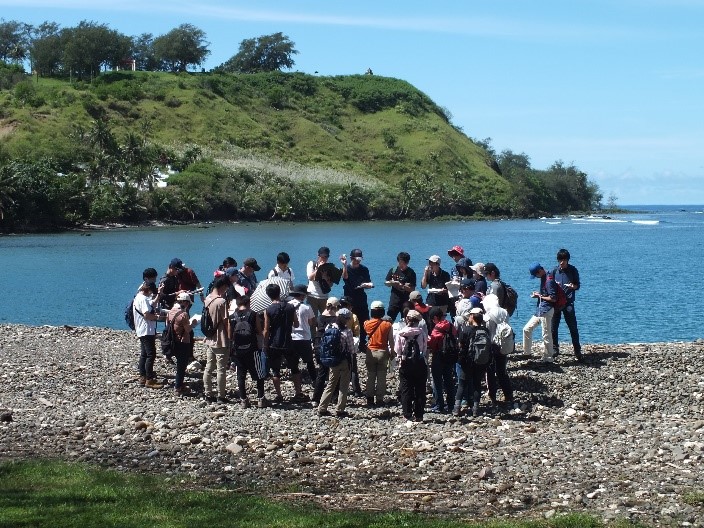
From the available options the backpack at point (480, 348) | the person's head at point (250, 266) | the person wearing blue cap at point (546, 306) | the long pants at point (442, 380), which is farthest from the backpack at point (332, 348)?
the person wearing blue cap at point (546, 306)

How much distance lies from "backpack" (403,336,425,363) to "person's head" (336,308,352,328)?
1.08m

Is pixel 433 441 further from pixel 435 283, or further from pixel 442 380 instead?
pixel 435 283

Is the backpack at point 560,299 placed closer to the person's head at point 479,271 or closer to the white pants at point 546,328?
the white pants at point 546,328

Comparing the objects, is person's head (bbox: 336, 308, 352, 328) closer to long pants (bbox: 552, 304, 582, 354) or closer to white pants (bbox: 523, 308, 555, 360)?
white pants (bbox: 523, 308, 555, 360)

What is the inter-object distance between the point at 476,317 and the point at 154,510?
683 cm

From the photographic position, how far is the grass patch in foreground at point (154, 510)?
31.6 ft

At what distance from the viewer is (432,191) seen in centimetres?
17475

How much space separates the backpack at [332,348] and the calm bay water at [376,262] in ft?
56.3

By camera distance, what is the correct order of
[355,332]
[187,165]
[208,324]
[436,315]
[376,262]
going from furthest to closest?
[187,165], [376,262], [355,332], [208,324], [436,315]

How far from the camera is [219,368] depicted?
→ 1680 cm

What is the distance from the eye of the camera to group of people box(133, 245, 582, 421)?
15.4 metres

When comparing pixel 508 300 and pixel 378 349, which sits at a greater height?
pixel 508 300

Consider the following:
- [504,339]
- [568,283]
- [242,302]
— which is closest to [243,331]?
[242,302]

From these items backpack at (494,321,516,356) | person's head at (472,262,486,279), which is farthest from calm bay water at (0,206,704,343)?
backpack at (494,321,516,356)
